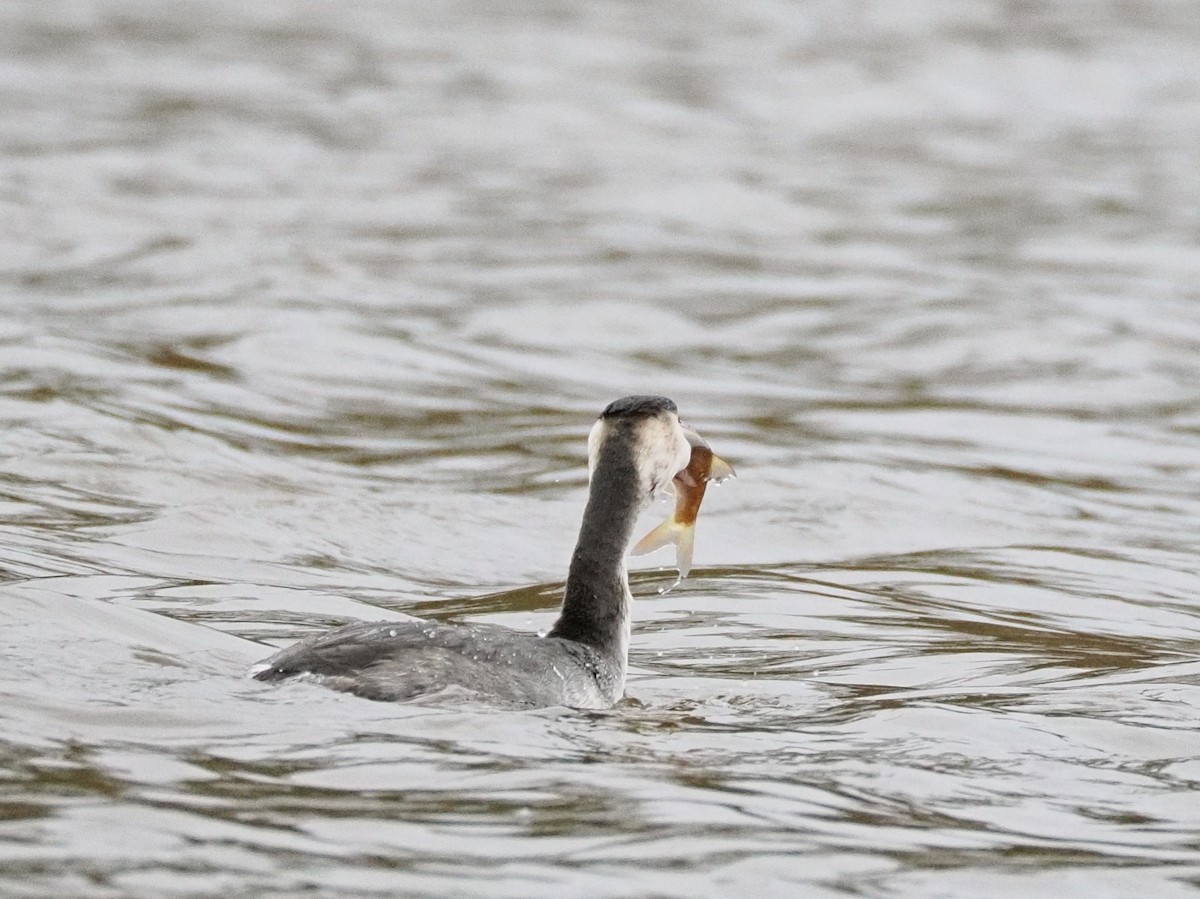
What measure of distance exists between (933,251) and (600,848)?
1694 cm

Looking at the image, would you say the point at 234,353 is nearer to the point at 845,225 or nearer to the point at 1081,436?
the point at 1081,436

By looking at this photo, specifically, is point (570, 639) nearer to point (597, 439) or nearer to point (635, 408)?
point (597, 439)

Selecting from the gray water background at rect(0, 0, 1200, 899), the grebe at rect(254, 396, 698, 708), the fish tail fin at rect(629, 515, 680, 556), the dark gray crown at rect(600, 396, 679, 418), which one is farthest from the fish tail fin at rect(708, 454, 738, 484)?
the gray water background at rect(0, 0, 1200, 899)

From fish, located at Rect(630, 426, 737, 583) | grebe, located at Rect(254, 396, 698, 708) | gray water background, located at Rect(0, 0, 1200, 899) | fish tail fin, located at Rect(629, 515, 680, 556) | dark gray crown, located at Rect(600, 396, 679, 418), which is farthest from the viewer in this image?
fish tail fin, located at Rect(629, 515, 680, 556)

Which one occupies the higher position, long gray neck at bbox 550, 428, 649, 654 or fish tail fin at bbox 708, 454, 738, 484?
fish tail fin at bbox 708, 454, 738, 484

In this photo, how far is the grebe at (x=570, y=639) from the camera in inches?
288

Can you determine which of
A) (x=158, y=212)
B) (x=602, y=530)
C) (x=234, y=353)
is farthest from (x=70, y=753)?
(x=158, y=212)

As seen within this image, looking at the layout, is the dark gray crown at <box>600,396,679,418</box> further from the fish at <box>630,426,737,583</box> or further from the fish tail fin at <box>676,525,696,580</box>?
the fish tail fin at <box>676,525,696,580</box>

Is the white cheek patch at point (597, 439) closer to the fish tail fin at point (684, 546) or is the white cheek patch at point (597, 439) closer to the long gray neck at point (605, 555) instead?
the long gray neck at point (605, 555)

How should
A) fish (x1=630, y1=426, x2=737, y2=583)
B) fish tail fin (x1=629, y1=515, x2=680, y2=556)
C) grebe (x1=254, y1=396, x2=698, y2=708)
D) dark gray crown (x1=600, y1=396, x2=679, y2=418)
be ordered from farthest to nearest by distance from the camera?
fish tail fin (x1=629, y1=515, x2=680, y2=556) < fish (x1=630, y1=426, x2=737, y2=583) < dark gray crown (x1=600, y1=396, x2=679, y2=418) < grebe (x1=254, y1=396, x2=698, y2=708)

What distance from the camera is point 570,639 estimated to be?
812cm

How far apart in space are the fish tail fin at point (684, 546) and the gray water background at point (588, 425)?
439mm

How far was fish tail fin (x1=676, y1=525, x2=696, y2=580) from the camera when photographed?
8839 mm

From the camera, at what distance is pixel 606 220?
2352 centimetres
